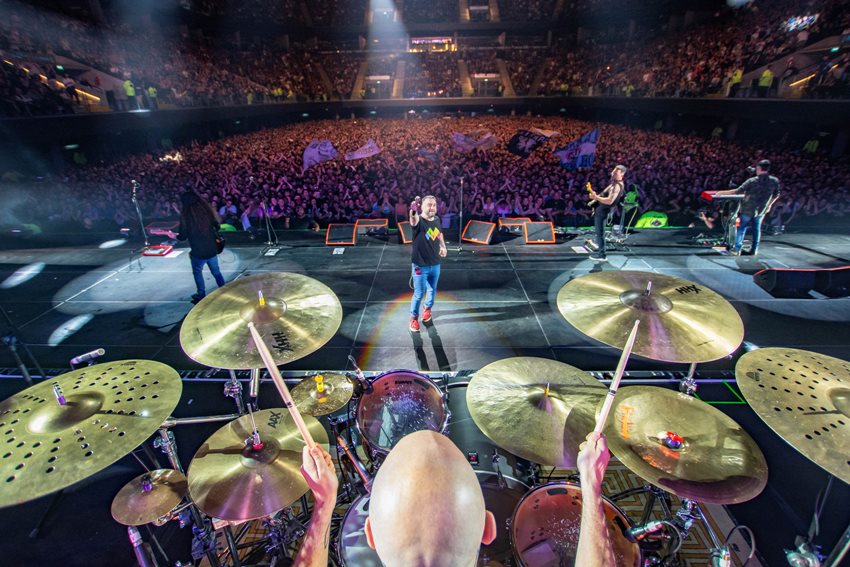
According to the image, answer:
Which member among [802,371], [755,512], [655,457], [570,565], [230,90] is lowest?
[755,512]

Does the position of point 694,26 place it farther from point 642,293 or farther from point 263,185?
point 642,293

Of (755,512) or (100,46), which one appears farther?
(100,46)

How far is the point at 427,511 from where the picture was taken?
1.21m

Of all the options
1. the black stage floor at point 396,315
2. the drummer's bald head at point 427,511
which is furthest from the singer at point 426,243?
the drummer's bald head at point 427,511

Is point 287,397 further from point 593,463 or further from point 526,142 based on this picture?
point 526,142

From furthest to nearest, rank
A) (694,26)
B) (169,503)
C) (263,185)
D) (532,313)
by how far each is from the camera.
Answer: (694,26) < (263,185) < (532,313) < (169,503)

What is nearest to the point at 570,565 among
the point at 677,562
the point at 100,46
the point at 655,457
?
the point at 655,457

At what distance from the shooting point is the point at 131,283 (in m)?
7.95

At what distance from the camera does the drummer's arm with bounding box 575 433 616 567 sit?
137 centimetres

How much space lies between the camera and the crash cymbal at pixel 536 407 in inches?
98.0

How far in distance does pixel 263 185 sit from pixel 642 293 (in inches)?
402

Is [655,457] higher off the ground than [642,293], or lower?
lower

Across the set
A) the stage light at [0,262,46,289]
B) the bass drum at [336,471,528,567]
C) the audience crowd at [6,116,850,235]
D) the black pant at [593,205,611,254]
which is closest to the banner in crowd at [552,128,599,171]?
the audience crowd at [6,116,850,235]

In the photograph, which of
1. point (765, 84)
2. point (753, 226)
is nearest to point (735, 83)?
point (765, 84)
